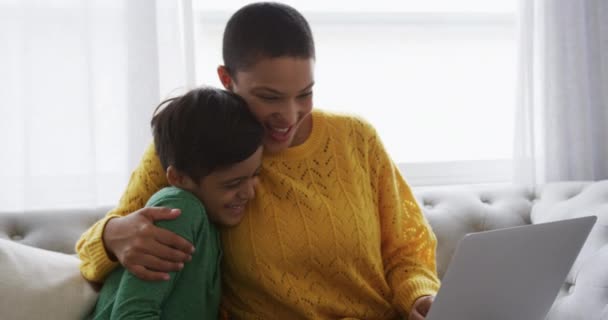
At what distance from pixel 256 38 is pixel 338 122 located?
302 millimetres

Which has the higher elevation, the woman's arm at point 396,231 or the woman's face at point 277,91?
the woman's face at point 277,91

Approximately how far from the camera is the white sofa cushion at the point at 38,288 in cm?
121

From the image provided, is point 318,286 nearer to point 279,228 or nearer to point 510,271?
point 279,228

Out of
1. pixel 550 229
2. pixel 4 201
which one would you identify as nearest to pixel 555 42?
pixel 550 229

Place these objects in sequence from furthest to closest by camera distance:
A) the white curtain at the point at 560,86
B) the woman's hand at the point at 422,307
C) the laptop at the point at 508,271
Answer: the white curtain at the point at 560,86, the woman's hand at the point at 422,307, the laptop at the point at 508,271

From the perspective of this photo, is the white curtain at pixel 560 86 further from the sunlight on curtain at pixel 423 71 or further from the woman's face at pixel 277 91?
the woman's face at pixel 277 91

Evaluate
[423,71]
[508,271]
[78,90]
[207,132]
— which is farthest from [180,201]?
[423,71]

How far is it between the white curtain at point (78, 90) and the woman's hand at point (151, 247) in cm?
69

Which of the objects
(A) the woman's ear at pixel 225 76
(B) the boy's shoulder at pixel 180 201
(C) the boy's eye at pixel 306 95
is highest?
(A) the woman's ear at pixel 225 76

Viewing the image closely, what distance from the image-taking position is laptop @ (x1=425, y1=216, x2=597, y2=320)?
1.04 metres

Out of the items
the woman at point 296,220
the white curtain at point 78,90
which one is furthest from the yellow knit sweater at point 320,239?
the white curtain at point 78,90

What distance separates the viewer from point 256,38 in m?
1.23

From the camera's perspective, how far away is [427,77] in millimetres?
2219

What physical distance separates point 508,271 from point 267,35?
1.95 feet
